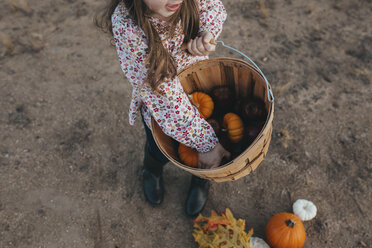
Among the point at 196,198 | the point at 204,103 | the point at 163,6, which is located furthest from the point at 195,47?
the point at 196,198

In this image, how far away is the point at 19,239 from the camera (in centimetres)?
230

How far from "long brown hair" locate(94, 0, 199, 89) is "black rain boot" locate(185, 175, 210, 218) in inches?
44.8

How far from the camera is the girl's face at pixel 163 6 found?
1.15 metres

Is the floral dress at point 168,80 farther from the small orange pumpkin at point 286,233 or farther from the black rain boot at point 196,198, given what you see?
the small orange pumpkin at point 286,233

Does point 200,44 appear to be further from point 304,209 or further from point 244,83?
point 304,209

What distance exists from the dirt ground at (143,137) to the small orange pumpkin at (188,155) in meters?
0.83

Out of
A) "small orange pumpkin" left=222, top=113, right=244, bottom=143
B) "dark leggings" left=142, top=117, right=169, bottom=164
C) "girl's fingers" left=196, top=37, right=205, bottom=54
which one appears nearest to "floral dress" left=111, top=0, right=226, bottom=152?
"girl's fingers" left=196, top=37, right=205, bottom=54

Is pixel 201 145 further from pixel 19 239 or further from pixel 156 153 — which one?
pixel 19 239

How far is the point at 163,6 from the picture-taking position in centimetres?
118

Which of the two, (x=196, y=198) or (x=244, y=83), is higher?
(x=244, y=83)

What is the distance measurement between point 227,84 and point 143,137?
1127 mm

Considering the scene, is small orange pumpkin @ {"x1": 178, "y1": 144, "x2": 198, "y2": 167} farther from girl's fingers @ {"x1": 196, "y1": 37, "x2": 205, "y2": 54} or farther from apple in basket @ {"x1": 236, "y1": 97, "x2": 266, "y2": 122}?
girl's fingers @ {"x1": 196, "y1": 37, "x2": 205, "y2": 54}

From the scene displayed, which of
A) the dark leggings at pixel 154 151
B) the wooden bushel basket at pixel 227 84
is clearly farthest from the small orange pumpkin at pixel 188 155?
the dark leggings at pixel 154 151

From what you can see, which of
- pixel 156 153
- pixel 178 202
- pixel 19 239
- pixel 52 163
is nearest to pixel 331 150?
pixel 178 202
